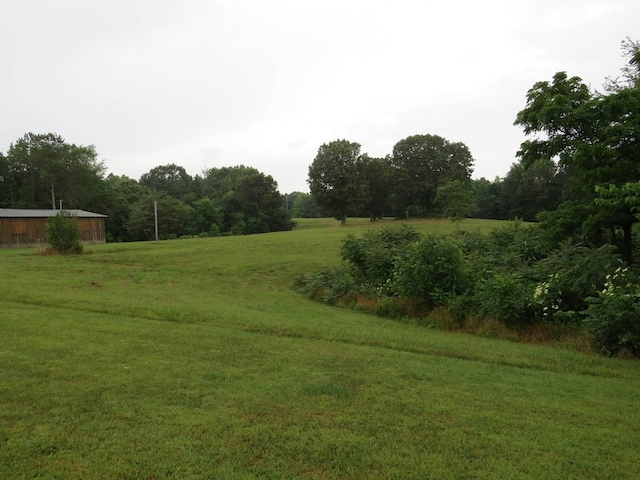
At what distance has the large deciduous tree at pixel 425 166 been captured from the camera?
2260 inches

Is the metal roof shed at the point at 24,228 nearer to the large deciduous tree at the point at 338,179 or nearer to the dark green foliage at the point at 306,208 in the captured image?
the large deciduous tree at the point at 338,179

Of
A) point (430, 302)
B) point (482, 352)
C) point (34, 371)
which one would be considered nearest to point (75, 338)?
point (34, 371)

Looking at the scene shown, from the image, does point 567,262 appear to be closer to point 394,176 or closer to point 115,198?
point 394,176

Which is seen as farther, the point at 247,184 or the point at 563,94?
the point at 247,184

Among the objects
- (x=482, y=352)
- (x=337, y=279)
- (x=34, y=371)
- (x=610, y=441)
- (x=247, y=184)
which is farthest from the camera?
(x=247, y=184)

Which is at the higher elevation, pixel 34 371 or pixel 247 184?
pixel 247 184

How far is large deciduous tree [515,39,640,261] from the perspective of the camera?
11.0m

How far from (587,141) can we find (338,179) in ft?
157

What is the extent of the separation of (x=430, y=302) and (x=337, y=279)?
16.4ft

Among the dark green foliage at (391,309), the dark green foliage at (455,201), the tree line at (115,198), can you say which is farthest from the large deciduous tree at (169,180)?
the dark green foliage at (391,309)

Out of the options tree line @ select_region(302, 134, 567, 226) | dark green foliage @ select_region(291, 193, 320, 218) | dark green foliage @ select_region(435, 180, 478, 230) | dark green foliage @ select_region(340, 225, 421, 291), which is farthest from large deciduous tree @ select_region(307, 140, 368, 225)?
dark green foliage @ select_region(291, 193, 320, 218)

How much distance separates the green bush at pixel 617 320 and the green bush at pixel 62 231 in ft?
81.7

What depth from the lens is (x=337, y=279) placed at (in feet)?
57.7

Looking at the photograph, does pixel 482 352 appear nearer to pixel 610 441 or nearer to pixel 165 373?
pixel 610 441
